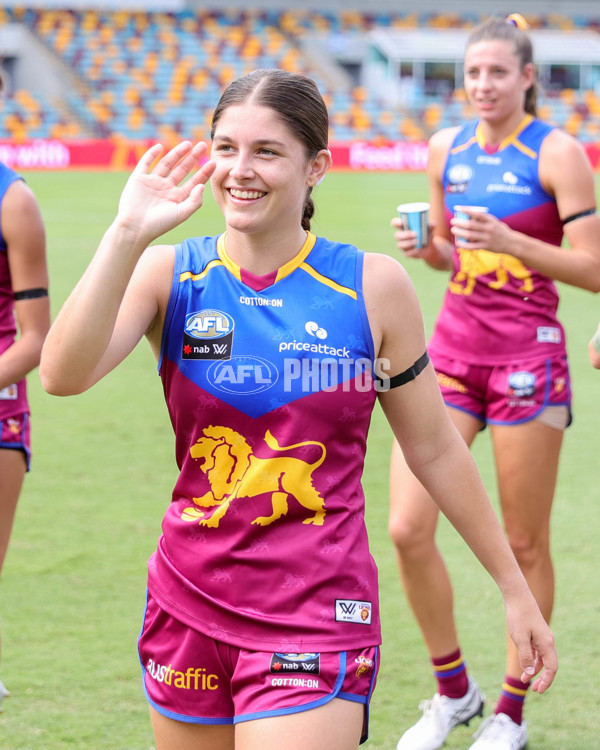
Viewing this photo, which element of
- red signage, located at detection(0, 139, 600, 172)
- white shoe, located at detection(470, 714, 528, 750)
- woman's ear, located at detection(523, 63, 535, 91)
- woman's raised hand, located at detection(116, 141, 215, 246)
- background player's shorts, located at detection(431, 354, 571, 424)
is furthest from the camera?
red signage, located at detection(0, 139, 600, 172)

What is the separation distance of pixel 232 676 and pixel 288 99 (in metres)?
1.30

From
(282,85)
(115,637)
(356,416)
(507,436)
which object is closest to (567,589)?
(507,436)

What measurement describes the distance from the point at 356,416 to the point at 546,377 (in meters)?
1.94

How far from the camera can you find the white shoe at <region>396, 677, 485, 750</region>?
411 centimetres

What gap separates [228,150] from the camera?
253 cm

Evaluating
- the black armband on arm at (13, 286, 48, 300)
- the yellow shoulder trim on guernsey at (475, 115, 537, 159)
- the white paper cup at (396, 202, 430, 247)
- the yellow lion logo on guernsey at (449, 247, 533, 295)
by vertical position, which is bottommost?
the black armband on arm at (13, 286, 48, 300)

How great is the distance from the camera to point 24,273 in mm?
3910

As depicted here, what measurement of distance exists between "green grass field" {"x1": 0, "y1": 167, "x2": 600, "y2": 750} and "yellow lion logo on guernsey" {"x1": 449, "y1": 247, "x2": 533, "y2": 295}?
0.82 meters

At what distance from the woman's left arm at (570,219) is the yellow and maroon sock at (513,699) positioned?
1511 mm

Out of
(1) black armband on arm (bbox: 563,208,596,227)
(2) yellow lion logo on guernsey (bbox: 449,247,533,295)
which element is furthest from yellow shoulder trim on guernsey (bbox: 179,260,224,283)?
(1) black armband on arm (bbox: 563,208,596,227)

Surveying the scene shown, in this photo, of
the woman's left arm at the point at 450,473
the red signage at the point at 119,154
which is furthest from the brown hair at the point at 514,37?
the red signage at the point at 119,154

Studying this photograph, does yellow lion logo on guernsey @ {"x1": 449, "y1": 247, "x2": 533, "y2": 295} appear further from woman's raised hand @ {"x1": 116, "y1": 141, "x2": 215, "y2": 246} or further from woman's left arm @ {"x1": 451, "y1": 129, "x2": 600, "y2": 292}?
woman's raised hand @ {"x1": 116, "y1": 141, "x2": 215, "y2": 246}

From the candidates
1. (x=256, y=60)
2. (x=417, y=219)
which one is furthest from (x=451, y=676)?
(x=256, y=60)

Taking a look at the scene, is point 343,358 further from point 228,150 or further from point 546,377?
point 546,377
